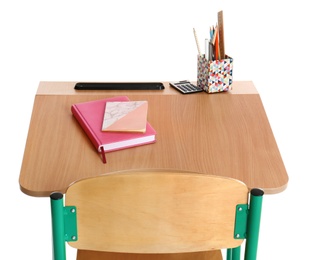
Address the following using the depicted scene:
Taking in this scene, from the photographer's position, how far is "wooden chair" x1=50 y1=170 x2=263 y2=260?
184 centimetres

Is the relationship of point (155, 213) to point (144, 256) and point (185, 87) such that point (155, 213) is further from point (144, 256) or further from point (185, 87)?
point (185, 87)

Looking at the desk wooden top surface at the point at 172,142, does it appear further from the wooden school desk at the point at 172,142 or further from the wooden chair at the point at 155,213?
the wooden chair at the point at 155,213

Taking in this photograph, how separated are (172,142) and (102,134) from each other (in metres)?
0.25

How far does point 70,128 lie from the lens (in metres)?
2.48

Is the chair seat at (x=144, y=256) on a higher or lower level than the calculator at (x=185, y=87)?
lower

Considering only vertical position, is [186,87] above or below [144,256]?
above

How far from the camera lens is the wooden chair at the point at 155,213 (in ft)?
6.05

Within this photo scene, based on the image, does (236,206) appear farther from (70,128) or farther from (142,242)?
(70,128)

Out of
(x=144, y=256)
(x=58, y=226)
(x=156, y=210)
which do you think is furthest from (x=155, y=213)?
(x=144, y=256)

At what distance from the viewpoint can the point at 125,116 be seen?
2.48 m

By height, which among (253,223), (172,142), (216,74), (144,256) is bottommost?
(144,256)

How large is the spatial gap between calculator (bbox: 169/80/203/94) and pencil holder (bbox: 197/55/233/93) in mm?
39

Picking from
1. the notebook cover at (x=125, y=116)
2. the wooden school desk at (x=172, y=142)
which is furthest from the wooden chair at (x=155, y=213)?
the notebook cover at (x=125, y=116)

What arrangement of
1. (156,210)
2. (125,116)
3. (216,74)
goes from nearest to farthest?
(156,210) < (125,116) < (216,74)
